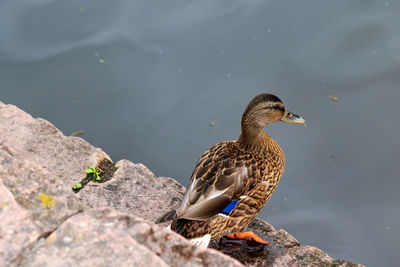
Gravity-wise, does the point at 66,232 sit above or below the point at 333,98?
below

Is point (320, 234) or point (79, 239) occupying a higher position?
point (320, 234)

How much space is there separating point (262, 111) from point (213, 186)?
836mm

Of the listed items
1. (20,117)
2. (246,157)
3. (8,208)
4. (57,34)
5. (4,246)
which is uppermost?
(57,34)

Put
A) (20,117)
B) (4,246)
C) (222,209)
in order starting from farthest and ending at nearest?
(20,117)
(222,209)
(4,246)

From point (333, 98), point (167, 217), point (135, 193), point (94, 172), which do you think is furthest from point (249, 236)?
point (333, 98)

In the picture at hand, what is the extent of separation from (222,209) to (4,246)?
1903 mm

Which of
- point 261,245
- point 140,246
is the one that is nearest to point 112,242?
point 140,246

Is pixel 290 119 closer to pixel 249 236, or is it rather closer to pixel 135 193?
pixel 249 236

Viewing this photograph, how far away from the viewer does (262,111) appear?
13.2 feet

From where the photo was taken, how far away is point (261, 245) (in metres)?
3.72

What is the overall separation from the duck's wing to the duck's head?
14.8 inches

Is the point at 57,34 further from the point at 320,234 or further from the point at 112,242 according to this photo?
the point at 112,242

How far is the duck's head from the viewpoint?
13.1 feet

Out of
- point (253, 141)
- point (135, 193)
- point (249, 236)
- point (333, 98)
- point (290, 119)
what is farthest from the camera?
point (333, 98)
